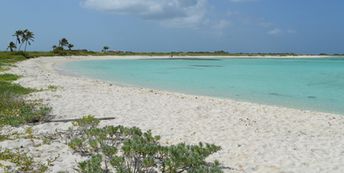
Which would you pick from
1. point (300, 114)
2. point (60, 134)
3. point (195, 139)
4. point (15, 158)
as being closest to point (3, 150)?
point (15, 158)

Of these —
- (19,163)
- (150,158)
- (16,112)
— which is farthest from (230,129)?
(16,112)

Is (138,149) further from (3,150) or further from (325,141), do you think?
(325,141)

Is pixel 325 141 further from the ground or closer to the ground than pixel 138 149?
closer to the ground

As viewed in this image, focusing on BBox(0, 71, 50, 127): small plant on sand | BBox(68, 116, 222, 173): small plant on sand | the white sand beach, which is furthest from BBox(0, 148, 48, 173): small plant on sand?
BBox(0, 71, 50, 127): small plant on sand

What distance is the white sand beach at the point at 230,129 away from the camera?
8008 millimetres

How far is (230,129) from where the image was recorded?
1126cm

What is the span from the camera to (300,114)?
1476 cm

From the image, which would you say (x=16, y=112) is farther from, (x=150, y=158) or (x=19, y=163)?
(x=150, y=158)

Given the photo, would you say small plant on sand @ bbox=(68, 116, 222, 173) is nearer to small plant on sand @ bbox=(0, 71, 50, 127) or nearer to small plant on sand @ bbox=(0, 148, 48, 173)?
small plant on sand @ bbox=(0, 148, 48, 173)

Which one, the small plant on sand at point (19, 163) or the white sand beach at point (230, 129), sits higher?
the small plant on sand at point (19, 163)

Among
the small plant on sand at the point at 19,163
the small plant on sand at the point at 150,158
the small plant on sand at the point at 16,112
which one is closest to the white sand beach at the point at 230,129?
the small plant on sand at the point at 19,163

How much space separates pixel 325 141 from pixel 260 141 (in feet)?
5.64

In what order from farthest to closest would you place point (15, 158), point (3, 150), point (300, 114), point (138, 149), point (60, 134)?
point (300, 114) → point (60, 134) → point (3, 150) → point (15, 158) → point (138, 149)

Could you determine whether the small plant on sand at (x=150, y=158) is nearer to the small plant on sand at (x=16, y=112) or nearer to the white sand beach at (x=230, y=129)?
the white sand beach at (x=230, y=129)
